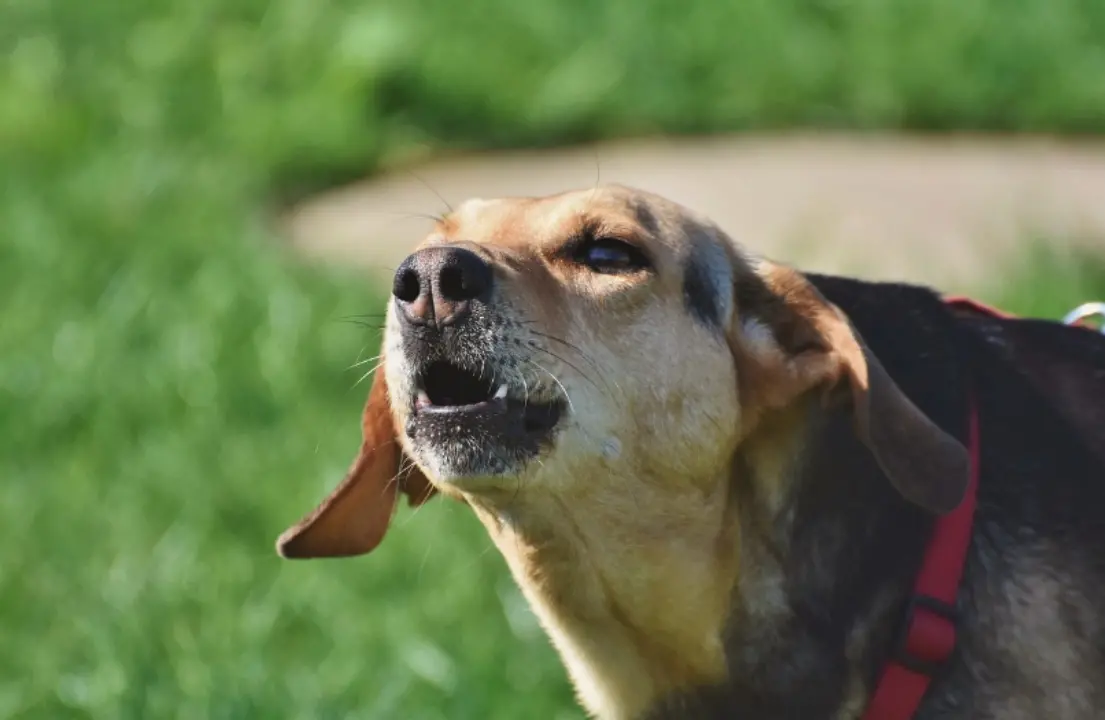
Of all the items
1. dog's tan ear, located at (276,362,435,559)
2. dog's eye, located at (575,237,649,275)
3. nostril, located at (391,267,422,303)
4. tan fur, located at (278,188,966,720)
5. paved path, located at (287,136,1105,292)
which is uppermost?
nostril, located at (391,267,422,303)

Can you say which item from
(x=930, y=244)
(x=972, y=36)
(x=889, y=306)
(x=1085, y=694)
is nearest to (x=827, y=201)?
(x=930, y=244)

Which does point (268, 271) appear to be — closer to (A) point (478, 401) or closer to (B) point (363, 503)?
(B) point (363, 503)

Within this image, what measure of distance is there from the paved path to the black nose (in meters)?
3.63

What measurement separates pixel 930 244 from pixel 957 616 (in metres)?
3.82

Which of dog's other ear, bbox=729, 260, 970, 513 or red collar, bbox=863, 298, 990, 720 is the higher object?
dog's other ear, bbox=729, 260, 970, 513

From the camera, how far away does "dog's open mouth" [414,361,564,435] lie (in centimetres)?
334

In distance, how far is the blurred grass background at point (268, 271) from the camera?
4.99m

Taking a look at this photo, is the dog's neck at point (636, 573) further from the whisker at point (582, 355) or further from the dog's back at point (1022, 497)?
the dog's back at point (1022, 497)

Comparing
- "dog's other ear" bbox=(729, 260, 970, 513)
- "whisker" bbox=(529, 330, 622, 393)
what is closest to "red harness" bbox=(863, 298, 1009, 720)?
"dog's other ear" bbox=(729, 260, 970, 513)

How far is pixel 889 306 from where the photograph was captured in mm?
3814

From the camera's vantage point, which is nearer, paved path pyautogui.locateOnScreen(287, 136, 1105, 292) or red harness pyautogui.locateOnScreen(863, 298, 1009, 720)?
red harness pyautogui.locateOnScreen(863, 298, 1009, 720)

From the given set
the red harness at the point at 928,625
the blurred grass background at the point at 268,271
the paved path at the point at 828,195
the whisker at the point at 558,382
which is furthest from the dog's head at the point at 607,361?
the paved path at the point at 828,195

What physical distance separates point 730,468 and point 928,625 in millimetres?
472

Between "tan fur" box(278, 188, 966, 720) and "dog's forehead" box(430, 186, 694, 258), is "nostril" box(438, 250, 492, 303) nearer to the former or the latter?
"tan fur" box(278, 188, 966, 720)
